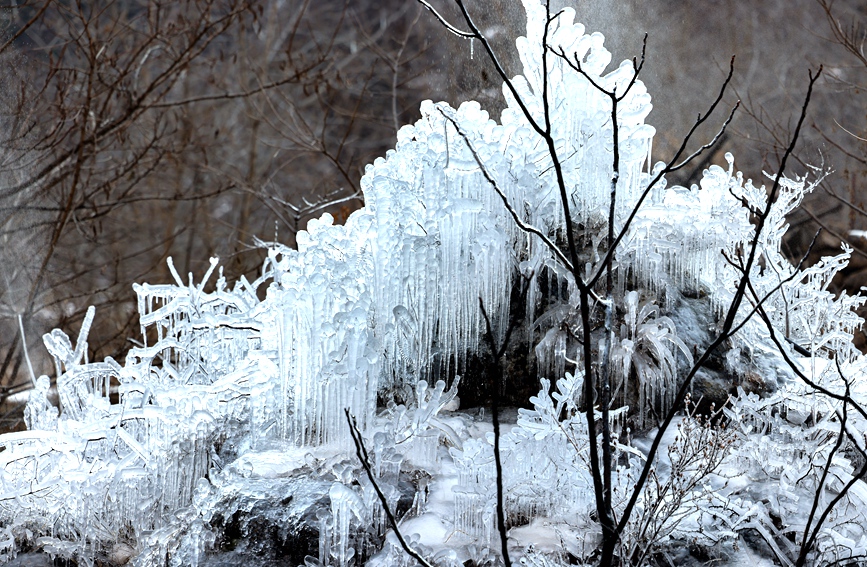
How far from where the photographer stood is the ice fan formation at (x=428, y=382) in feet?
11.2

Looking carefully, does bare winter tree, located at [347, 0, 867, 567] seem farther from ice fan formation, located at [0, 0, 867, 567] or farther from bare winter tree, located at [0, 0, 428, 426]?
bare winter tree, located at [0, 0, 428, 426]

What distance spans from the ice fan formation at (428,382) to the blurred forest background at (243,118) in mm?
1927

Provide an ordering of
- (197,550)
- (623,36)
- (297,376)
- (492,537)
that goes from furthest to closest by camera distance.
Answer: (623,36) < (297,376) < (197,550) < (492,537)

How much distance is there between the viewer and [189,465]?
403 cm

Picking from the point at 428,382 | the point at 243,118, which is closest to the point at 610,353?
the point at 428,382

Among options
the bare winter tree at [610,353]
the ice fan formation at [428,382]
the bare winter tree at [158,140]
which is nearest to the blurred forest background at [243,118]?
the bare winter tree at [158,140]

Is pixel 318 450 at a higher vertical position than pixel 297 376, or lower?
lower

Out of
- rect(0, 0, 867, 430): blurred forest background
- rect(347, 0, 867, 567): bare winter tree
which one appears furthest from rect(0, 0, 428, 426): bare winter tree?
rect(347, 0, 867, 567): bare winter tree

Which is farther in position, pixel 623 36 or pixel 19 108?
pixel 623 36

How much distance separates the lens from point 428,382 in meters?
4.14

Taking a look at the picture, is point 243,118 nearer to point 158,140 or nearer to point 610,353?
point 158,140

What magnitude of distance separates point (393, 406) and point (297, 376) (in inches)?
17.9

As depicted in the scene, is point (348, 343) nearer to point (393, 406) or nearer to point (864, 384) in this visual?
point (393, 406)

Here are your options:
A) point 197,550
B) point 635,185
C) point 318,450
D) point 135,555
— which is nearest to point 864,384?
point 635,185
